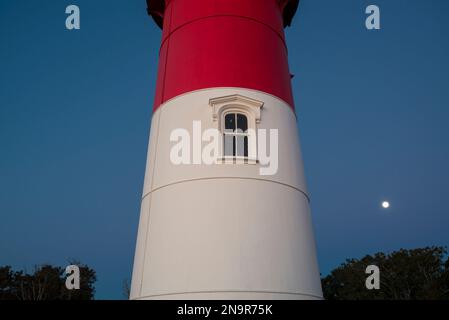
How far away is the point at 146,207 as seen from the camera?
25.5 ft

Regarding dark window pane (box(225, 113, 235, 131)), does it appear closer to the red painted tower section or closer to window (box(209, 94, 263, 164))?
window (box(209, 94, 263, 164))

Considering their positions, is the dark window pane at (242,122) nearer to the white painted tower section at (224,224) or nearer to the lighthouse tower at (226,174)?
the lighthouse tower at (226,174)

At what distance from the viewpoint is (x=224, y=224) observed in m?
6.70

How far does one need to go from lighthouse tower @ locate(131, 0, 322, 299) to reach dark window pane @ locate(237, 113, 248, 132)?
19 mm

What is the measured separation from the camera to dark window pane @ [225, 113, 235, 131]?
300 inches

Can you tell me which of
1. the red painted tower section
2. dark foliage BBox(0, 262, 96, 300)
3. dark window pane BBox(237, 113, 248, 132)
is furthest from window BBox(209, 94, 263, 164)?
dark foliage BBox(0, 262, 96, 300)

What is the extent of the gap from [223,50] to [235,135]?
1.76 metres

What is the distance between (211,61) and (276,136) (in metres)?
1.89

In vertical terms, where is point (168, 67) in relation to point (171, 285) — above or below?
above

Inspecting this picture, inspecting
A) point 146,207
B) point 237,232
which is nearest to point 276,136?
point 237,232

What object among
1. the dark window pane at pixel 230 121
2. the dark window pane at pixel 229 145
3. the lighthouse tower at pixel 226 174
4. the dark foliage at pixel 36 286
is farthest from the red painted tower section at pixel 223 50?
the dark foliage at pixel 36 286

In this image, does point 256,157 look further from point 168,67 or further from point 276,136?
point 168,67

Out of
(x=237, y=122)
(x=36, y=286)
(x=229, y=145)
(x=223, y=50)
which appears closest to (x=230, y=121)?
(x=237, y=122)
